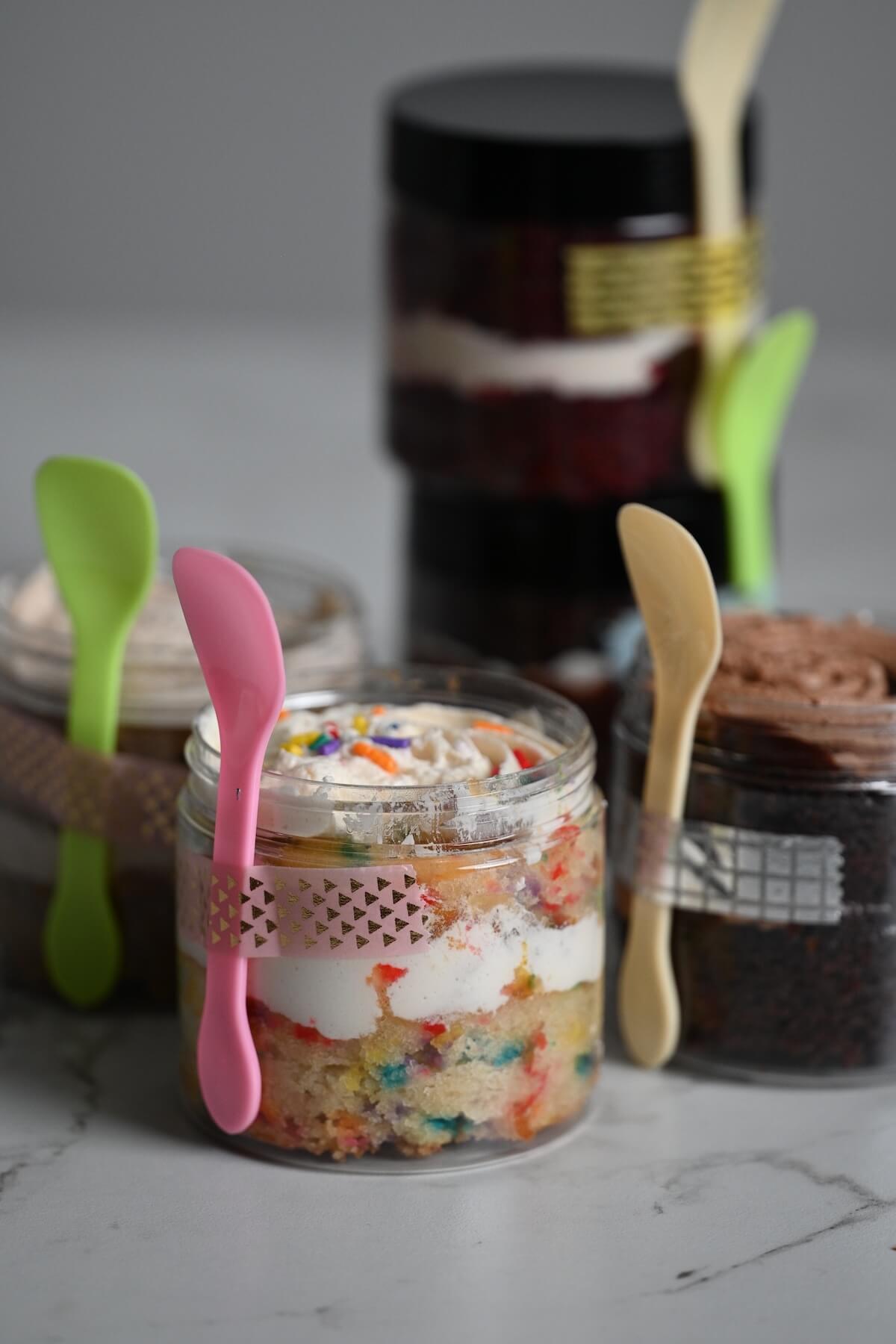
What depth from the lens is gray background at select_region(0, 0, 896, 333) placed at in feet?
7.29

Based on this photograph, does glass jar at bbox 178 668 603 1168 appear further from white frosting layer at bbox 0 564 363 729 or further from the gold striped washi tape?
the gold striped washi tape

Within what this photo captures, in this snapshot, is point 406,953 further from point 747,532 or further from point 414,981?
point 747,532

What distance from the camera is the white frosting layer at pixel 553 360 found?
1.23 m

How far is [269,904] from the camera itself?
2.72 feet

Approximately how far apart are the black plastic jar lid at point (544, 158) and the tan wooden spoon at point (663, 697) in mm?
364

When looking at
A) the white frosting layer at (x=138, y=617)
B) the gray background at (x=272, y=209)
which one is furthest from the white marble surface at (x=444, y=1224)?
the gray background at (x=272, y=209)

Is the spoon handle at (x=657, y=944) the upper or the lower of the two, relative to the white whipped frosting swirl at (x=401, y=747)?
lower

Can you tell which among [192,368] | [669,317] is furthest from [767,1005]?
[192,368]

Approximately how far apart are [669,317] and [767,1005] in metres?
0.51

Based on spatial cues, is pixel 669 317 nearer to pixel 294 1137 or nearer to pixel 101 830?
pixel 101 830

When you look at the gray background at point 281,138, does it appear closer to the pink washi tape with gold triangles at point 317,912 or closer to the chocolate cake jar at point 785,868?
the chocolate cake jar at point 785,868

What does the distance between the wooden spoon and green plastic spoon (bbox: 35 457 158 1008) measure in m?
0.47

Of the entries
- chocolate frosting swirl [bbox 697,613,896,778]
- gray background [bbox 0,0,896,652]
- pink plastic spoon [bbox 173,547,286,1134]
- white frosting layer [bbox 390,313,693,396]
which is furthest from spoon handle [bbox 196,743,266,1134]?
gray background [bbox 0,0,896,652]

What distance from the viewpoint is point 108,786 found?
0.97m
